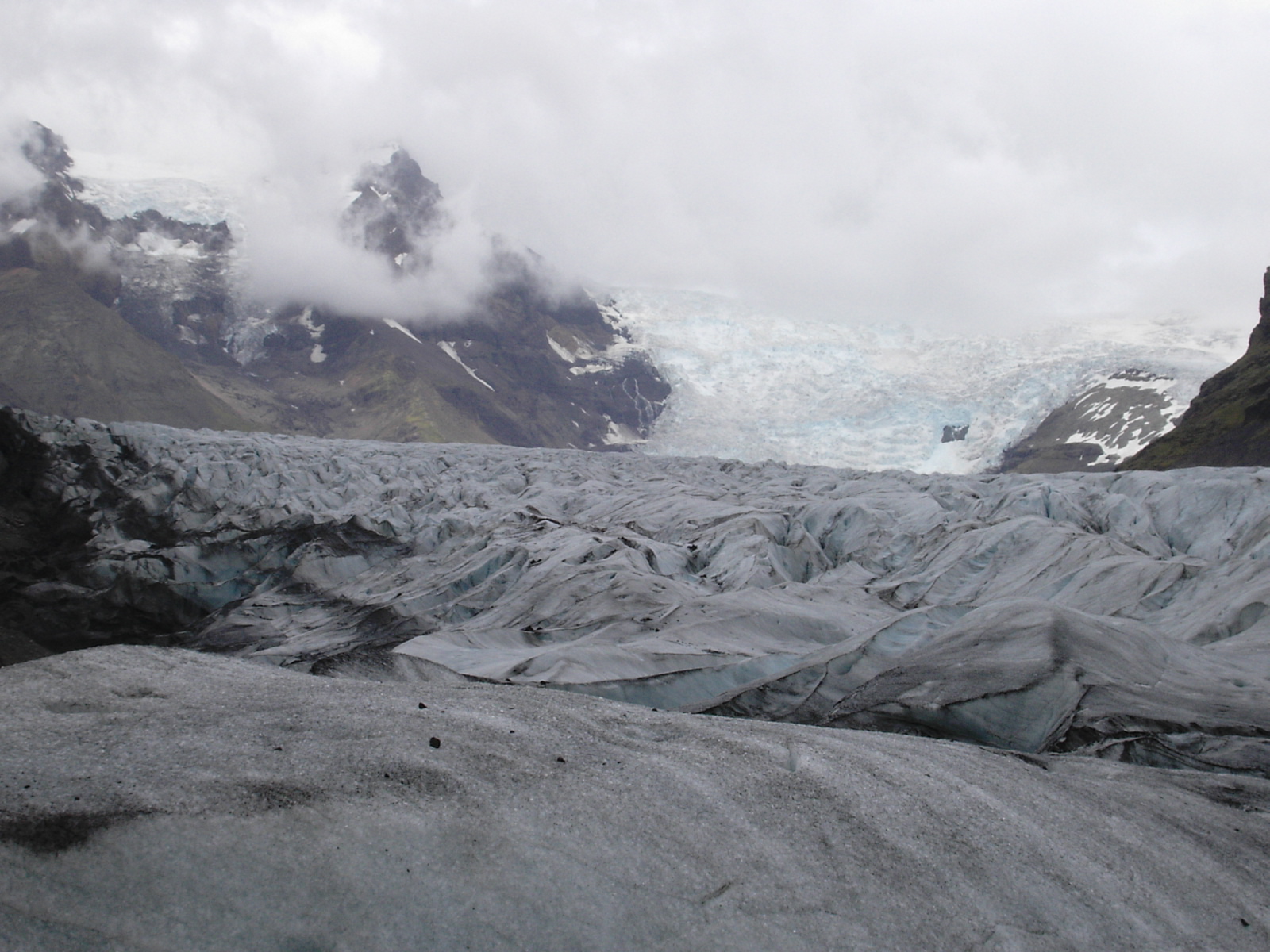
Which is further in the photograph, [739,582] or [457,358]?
[457,358]

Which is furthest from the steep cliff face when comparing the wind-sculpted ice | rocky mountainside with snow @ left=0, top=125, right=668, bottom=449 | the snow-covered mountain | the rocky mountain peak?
the rocky mountain peak

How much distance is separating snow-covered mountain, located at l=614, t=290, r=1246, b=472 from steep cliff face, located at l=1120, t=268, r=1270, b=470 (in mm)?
27137

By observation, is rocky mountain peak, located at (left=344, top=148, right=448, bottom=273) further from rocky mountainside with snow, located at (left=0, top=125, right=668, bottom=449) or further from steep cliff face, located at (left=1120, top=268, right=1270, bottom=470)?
steep cliff face, located at (left=1120, top=268, right=1270, bottom=470)

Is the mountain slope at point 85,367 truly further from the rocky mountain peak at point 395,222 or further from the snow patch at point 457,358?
the rocky mountain peak at point 395,222

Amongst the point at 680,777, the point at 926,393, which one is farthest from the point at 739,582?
the point at 926,393

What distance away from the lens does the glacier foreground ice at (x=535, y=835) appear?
105 inches

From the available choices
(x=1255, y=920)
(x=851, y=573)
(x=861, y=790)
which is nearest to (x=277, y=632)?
(x=851, y=573)

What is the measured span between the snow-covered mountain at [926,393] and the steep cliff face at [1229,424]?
2714cm

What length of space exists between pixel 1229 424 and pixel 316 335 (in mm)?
159317

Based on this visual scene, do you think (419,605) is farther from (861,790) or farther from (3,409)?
(3,409)

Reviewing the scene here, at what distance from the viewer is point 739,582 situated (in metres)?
15.1

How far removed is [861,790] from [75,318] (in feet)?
483

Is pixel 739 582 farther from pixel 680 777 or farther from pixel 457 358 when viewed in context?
pixel 457 358

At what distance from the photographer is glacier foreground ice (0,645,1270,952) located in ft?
8.73
